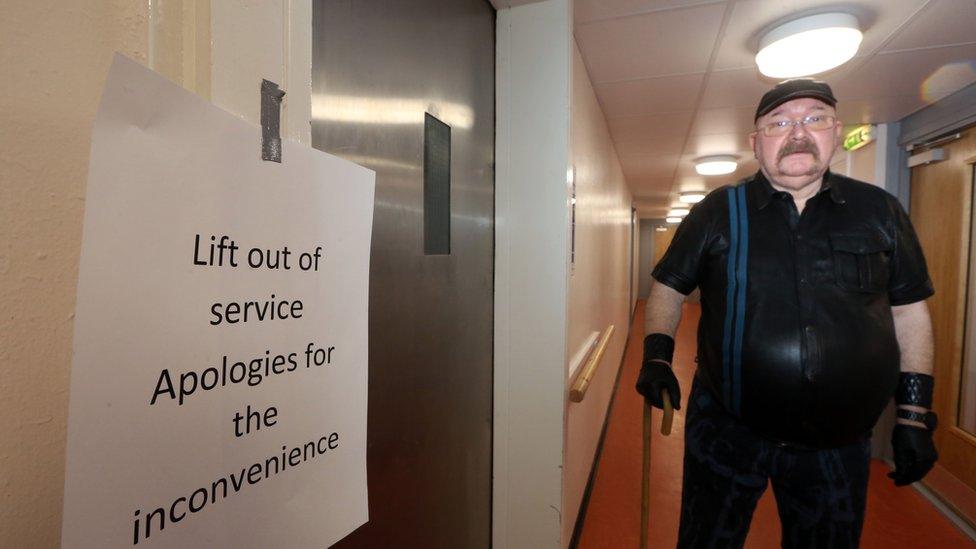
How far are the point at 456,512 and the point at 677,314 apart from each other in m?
1.01

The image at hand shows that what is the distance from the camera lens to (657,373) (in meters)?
1.49

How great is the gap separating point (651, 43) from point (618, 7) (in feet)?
1.20

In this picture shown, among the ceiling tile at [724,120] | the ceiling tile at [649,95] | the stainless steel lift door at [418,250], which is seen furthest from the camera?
the ceiling tile at [724,120]

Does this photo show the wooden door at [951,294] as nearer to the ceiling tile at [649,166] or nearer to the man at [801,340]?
the man at [801,340]

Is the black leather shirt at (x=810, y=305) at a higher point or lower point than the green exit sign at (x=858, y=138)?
lower

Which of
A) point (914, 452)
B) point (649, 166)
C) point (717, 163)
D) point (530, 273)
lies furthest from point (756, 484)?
point (649, 166)

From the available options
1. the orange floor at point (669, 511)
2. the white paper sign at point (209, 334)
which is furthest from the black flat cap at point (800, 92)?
the orange floor at point (669, 511)

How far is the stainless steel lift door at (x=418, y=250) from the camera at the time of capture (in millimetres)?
836

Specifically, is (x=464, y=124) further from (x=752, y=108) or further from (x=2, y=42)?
(x=752, y=108)

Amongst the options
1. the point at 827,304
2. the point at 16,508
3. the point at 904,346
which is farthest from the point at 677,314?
the point at 16,508

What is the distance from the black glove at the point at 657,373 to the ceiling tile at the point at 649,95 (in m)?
1.53

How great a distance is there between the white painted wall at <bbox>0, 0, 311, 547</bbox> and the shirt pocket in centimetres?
159

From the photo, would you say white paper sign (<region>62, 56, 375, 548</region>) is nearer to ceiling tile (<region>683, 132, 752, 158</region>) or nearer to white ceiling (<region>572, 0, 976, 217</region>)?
white ceiling (<region>572, 0, 976, 217</region>)

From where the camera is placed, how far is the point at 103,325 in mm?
304
